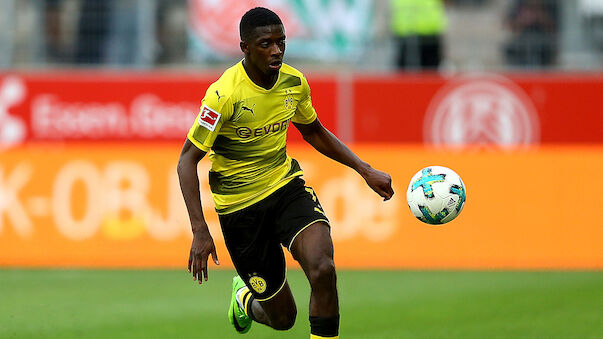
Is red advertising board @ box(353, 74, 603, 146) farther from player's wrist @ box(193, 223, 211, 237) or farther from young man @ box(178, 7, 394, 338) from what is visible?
player's wrist @ box(193, 223, 211, 237)

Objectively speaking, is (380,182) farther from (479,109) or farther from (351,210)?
(479,109)

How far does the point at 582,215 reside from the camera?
13.5 metres

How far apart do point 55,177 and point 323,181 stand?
3403 millimetres

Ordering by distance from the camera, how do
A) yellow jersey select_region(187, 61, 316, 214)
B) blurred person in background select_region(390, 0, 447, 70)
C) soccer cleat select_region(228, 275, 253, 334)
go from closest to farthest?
1. yellow jersey select_region(187, 61, 316, 214)
2. soccer cleat select_region(228, 275, 253, 334)
3. blurred person in background select_region(390, 0, 447, 70)

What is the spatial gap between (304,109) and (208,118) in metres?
→ 0.90

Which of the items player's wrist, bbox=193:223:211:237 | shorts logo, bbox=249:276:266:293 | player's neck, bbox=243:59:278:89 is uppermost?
player's neck, bbox=243:59:278:89

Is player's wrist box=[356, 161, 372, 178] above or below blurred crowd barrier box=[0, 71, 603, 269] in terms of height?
Result: above

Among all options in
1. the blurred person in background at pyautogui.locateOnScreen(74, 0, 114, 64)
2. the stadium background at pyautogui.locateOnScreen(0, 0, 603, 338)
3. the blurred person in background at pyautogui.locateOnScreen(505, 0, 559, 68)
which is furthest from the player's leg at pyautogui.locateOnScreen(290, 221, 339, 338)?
the blurred person in background at pyautogui.locateOnScreen(74, 0, 114, 64)

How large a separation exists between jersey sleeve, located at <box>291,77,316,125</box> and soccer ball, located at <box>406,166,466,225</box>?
33.7 inches

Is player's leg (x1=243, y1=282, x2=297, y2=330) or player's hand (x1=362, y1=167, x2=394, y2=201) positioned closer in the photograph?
player's hand (x1=362, y1=167, x2=394, y2=201)

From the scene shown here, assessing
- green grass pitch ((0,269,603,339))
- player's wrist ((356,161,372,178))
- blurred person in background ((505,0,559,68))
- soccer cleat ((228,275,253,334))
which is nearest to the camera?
player's wrist ((356,161,372,178))

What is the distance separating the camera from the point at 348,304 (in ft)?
34.3

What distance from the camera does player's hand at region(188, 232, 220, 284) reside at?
6.31 m

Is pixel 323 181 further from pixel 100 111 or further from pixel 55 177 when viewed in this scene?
pixel 100 111
